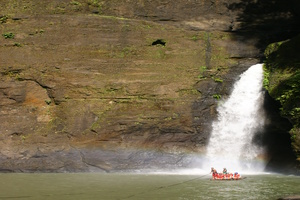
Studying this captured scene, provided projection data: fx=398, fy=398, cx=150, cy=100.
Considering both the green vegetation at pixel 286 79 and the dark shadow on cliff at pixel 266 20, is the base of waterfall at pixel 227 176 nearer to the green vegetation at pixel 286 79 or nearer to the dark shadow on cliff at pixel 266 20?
the green vegetation at pixel 286 79

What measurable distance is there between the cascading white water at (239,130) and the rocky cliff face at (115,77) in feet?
2.02

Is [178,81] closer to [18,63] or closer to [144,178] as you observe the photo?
[144,178]

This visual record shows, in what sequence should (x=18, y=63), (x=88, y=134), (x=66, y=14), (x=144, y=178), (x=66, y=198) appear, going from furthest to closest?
(x=66, y=14) → (x=18, y=63) → (x=88, y=134) → (x=144, y=178) → (x=66, y=198)

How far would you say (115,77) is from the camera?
22.1 m

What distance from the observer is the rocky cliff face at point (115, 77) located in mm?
20125

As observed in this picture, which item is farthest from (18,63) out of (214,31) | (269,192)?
(269,192)

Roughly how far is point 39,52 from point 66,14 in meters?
2.95

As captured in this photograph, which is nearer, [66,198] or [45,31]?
[66,198]

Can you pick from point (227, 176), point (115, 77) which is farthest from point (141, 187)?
point (115, 77)

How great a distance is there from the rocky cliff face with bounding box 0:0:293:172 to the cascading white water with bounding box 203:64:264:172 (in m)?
0.61

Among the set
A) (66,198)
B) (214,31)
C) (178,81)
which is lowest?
(66,198)

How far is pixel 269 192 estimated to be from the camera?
12867 mm

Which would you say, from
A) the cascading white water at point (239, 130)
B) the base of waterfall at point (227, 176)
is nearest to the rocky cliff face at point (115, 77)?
the cascading white water at point (239, 130)

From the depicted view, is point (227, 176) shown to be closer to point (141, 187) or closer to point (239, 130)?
point (141, 187)
